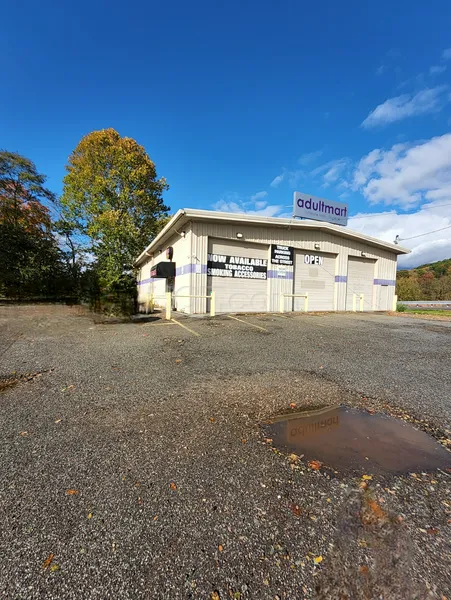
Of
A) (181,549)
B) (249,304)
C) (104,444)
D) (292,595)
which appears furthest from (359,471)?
(249,304)

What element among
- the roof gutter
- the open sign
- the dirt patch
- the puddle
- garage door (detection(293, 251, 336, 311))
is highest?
the roof gutter

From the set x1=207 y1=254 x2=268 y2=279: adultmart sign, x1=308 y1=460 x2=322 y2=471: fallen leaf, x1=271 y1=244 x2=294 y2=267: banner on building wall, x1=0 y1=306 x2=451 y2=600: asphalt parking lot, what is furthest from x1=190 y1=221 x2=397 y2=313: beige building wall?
x1=308 y1=460 x2=322 y2=471: fallen leaf

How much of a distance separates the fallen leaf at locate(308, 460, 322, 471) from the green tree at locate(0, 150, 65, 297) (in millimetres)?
24227

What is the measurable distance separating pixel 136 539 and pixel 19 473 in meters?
1.09

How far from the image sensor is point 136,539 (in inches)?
55.8

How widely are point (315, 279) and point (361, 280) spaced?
12.1 feet

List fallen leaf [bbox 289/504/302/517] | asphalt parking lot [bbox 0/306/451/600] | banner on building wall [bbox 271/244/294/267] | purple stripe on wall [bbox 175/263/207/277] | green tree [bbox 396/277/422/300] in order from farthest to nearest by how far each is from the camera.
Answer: green tree [bbox 396/277/422/300] → banner on building wall [bbox 271/244/294/267] → purple stripe on wall [bbox 175/263/207/277] → fallen leaf [bbox 289/504/302/517] → asphalt parking lot [bbox 0/306/451/600]

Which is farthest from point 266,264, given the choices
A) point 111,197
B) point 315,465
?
point 111,197

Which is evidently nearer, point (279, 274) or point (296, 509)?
point (296, 509)

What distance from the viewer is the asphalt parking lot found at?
123 centimetres

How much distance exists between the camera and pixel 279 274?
519 inches

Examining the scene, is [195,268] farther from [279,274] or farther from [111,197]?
[111,197]

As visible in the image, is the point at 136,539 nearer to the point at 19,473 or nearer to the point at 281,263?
the point at 19,473

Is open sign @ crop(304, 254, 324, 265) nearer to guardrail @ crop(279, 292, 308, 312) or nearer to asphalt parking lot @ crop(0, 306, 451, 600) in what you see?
guardrail @ crop(279, 292, 308, 312)
